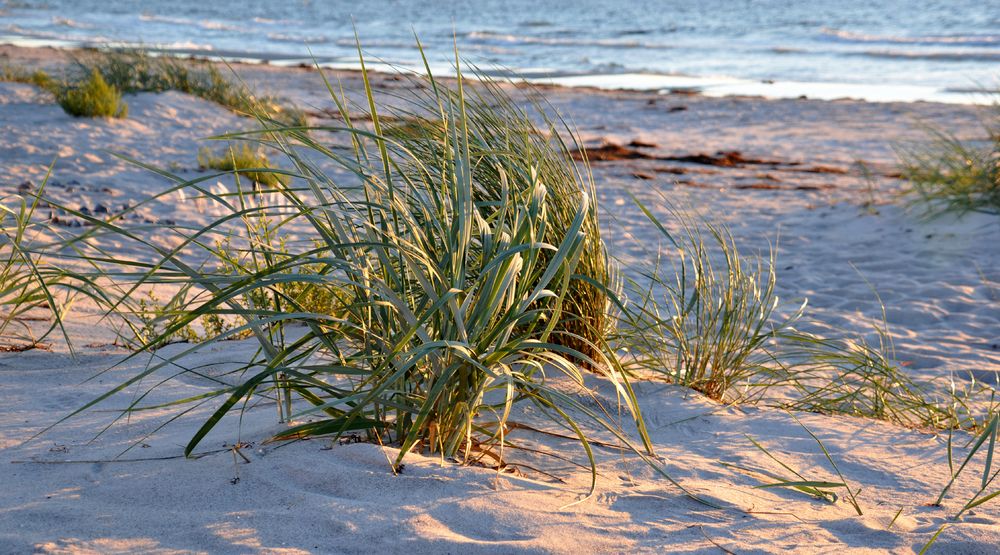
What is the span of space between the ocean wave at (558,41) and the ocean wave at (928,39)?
199 inches

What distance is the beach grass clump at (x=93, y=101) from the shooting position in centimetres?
807

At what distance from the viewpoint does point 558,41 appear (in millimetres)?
26250

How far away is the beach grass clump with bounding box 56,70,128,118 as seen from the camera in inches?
318

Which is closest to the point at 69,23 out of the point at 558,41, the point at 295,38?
the point at 295,38

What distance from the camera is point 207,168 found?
22.9 ft

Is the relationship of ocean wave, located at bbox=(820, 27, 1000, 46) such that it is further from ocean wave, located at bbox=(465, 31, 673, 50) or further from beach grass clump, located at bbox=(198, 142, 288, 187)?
beach grass clump, located at bbox=(198, 142, 288, 187)

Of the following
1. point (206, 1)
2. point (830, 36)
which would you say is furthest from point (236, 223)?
point (206, 1)

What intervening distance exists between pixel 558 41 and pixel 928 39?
9824 mm

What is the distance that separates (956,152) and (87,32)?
2638cm

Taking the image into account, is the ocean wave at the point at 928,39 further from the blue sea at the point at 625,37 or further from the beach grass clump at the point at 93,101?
the beach grass clump at the point at 93,101

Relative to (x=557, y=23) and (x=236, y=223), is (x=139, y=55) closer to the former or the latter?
(x=236, y=223)

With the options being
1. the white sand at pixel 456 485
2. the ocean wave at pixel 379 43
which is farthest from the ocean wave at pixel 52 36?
the white sand at pixel 456 485

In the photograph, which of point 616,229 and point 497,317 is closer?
point 497,317

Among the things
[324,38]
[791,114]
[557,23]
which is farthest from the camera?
[557,23]
